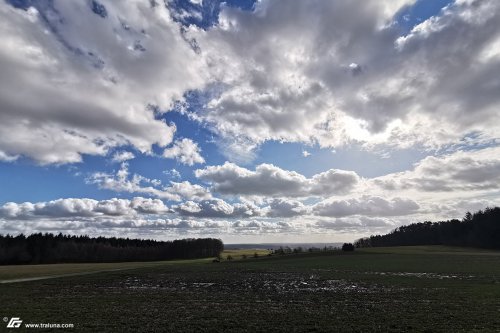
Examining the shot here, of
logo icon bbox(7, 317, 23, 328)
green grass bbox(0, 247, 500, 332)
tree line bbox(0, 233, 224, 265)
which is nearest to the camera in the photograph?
green grass bbox(0, 247, 500, 332)

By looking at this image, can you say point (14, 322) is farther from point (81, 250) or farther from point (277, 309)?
point (81, 250)

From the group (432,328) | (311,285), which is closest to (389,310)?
(432,328)

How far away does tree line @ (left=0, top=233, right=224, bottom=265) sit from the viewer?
483 feet

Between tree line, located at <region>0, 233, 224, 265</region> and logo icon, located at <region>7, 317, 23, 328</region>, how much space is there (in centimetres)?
13721

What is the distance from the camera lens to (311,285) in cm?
4078

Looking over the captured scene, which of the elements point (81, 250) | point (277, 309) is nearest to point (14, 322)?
point (277, 309)

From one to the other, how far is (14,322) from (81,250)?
162 metres

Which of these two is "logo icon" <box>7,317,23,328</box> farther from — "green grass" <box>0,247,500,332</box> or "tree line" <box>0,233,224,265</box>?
"tree line" <box>0,233,224,265</box>

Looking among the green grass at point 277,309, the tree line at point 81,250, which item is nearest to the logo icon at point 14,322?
the green grass at point 277,309

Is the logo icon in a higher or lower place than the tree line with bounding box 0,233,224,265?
lower

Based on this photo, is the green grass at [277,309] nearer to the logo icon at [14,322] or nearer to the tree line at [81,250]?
the logo icon at [14,322]

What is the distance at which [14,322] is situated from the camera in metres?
21.0

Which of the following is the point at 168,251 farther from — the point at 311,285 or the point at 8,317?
the point at 8,317

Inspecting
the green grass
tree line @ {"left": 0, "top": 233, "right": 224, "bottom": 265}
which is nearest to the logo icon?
the green grass
